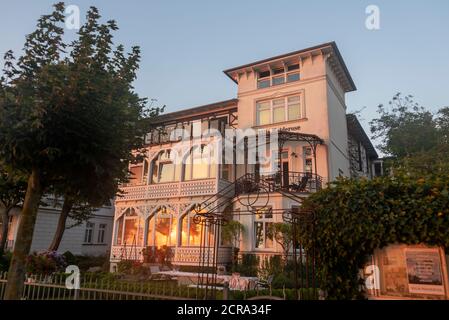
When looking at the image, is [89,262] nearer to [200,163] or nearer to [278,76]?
[200,163]

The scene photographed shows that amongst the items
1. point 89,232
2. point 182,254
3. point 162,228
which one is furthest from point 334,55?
point 89,232

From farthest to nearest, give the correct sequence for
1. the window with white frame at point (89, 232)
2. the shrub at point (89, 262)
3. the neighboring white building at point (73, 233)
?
the window with white frame at point (89, 232) < the neighboring white building at point (73, 233) < the shrub at point (89, 262)

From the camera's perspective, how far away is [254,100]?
71.4 feet

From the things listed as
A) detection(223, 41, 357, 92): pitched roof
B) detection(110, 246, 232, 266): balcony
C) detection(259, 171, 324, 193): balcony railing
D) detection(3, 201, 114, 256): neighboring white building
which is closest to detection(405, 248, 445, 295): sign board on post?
detection(259, 171, 324, 193): balcony railing

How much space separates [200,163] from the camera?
2116 cm

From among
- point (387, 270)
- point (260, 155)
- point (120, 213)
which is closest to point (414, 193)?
point (387, 270)

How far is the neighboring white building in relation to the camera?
25234 mm

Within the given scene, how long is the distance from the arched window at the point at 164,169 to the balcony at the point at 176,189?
1399 mm

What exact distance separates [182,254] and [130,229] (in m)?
5.33

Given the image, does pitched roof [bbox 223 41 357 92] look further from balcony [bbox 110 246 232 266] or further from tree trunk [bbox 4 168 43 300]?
tree trunk [bbox 4 168 43 300]

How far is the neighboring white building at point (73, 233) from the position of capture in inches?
993

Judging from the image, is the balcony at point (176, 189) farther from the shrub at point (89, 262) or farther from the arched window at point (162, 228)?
the shrub at point (89, 262)

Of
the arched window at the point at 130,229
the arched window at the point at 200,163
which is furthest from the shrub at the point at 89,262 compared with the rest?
the arched window at the point at 200,163
